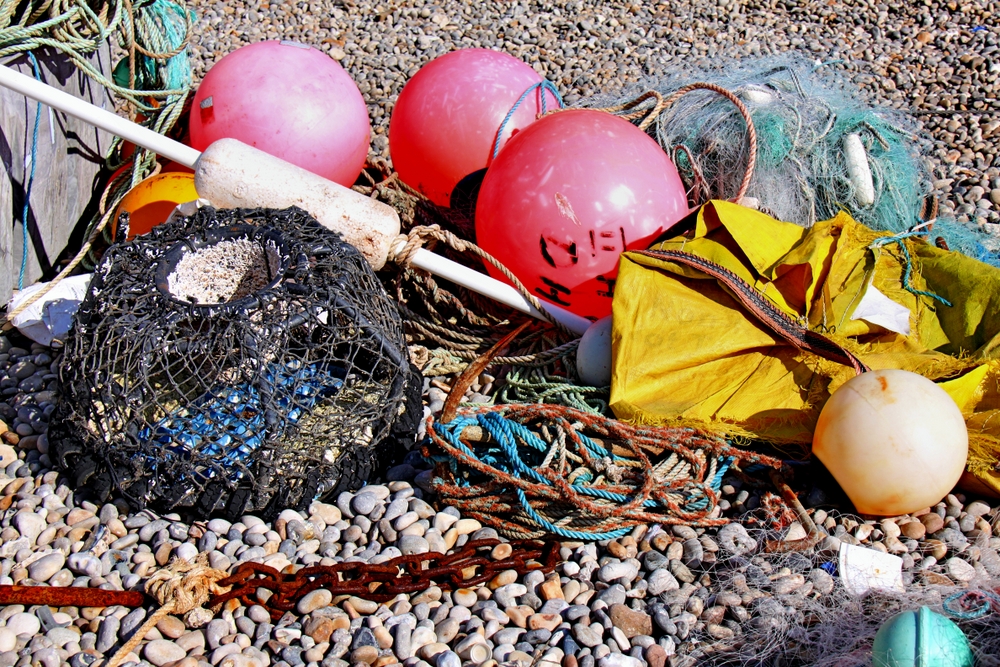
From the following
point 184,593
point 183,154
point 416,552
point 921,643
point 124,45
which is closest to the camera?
point 921,643

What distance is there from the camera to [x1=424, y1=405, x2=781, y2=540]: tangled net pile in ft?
8.75

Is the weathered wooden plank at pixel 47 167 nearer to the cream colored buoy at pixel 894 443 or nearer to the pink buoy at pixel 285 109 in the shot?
the pink buoy at pixel 285 109

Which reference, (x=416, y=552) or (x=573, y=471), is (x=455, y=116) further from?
(x=416, y=552)

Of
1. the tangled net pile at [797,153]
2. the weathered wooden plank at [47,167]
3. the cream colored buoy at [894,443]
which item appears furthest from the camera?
the tangled net pile at [797,153]

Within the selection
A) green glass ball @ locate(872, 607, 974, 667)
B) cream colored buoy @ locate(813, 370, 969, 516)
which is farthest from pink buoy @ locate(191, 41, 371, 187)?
green glass ball @ locate(872, 607, 974, 667)

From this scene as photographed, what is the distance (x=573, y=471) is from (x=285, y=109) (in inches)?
85.4

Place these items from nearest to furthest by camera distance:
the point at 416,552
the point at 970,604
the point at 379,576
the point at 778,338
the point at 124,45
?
the point at 970,604 → the point at 379,576 → the point at 416,552 → the point at 778,338 → the point at 124,45

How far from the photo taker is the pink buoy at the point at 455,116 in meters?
3.92

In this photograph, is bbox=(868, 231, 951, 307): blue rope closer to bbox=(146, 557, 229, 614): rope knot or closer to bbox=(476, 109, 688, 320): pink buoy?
bbox=(476, 109, 688, 320): pink buoy

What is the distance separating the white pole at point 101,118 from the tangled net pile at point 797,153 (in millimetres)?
2071

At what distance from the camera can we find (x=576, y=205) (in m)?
3.32

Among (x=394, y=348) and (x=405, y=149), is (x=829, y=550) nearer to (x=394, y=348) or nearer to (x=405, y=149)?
(x=394, y=348)

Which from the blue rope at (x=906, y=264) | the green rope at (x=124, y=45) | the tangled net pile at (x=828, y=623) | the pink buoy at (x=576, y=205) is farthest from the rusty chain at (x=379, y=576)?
the green rope at (x=124, y=45)

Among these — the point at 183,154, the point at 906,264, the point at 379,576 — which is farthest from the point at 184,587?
the point at 906,264
